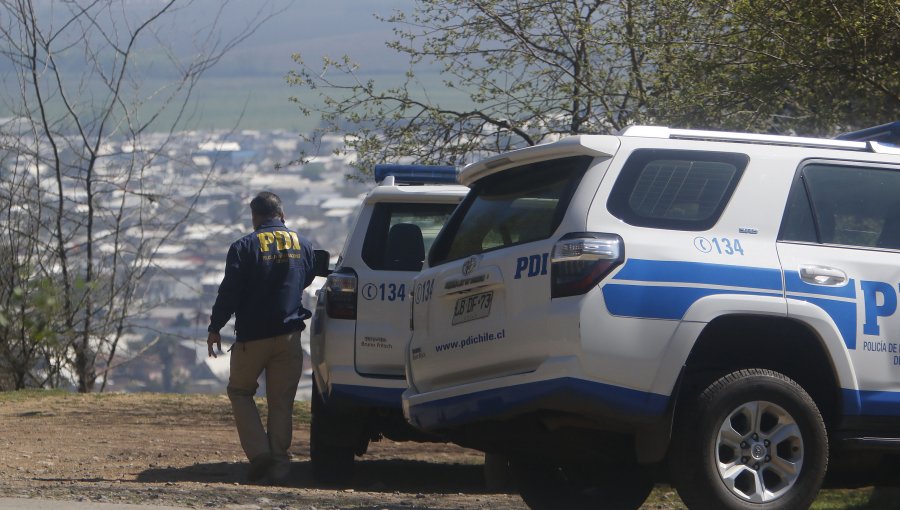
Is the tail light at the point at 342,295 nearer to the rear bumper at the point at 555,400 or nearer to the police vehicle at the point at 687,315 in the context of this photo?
the police vehicle at the point at 687,315

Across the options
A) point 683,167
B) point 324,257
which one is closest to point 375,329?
point 324,257

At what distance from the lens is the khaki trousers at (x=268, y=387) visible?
28.3 feet

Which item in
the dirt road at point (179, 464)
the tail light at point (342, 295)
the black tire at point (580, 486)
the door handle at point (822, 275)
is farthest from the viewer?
the tail light at point (342, 295)

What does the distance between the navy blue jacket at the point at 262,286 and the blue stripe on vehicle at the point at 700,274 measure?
3.78m

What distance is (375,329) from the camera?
7805mm

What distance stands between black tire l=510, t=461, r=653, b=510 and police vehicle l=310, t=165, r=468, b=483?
4.55 ft

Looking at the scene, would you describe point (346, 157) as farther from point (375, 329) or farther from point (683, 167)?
point (683, 167)

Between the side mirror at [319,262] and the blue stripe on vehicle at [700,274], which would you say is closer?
the blue stripe on vehicle at [700,274]

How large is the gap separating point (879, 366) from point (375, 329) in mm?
3175

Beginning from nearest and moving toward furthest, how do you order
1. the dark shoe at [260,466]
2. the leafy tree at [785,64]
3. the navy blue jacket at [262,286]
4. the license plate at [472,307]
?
1. the license plate at [472,307]
2. the navy blue jacket at [262,286]
3. the dark shoe at [260,466]
4. the leafy tree at [785,64]

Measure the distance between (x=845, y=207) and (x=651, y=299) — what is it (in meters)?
1.24

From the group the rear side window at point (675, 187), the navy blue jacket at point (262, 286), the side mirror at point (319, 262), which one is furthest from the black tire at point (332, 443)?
the rear side window at point (675, 187)

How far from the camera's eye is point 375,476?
930cm

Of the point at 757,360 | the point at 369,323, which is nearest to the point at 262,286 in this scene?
the point at 369,323
